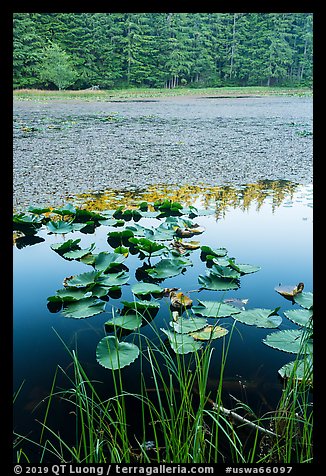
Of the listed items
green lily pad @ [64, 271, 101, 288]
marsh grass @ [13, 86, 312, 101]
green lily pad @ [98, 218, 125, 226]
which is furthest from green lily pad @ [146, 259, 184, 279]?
marsh grass @ [13, 86, 312, 101]

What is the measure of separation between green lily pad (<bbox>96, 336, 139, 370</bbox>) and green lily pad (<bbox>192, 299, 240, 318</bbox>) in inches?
11.8

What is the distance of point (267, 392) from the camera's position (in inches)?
44.5

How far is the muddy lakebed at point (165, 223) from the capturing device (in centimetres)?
121

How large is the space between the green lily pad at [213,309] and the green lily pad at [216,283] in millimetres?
126

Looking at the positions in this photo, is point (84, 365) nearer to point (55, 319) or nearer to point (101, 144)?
point (55, 319)

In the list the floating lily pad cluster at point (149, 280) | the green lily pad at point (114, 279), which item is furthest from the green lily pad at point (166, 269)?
the green lily pad at point (114, 279)

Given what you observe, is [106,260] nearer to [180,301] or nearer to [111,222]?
[180,301]

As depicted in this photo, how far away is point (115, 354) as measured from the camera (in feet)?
3.97

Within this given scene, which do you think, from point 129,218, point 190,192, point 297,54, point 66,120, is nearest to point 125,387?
point 129,218

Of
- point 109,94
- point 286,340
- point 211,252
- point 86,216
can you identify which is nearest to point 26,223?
Result: point 86,216

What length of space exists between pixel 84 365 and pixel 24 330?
31 cm

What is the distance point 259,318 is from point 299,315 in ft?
0.43
